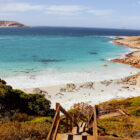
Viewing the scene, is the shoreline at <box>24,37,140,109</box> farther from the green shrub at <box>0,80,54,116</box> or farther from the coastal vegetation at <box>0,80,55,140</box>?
the coastal vegetation at <box>0,80,55,140</box>

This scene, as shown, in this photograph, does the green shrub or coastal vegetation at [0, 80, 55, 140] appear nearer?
coastal vegetation at [0, 80, 55, 140]

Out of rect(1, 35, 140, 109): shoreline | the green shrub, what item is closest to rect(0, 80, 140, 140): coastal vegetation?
the green shrub

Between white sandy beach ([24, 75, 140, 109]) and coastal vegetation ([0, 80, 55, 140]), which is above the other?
coastal vegetation ([0, 80, 55, 140])

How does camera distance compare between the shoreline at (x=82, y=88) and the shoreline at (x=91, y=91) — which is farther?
the shoreline at (x=82, y=88)

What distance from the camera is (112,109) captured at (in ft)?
46.1

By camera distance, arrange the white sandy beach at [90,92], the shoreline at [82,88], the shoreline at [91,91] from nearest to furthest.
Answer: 1. the white sandy beach at [90,92]
2. the shoreline at [91,91]
3. the shoreline at [82,88]

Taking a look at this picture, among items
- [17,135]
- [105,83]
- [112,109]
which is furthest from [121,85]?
[17,135]

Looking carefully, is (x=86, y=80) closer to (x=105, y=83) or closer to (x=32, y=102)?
(x=105, y=83)

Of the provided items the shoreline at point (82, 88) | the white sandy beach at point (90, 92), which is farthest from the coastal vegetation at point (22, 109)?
the white sandy beach at point (90, 92)

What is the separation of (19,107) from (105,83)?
16.6m

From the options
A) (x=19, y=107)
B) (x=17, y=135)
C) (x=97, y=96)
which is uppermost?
(x=17, y=135)

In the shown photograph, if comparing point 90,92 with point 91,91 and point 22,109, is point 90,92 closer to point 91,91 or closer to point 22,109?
point 91,91

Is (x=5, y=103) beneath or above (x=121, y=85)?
above

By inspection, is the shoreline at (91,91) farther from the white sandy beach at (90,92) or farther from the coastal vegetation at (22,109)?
the coastal vegetation at (22,109)
